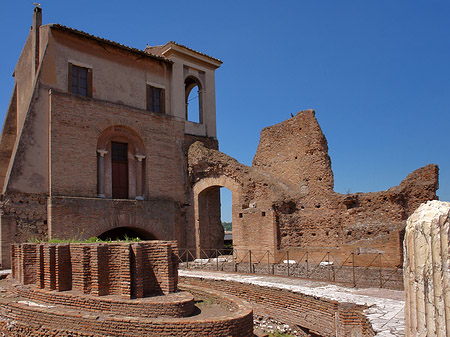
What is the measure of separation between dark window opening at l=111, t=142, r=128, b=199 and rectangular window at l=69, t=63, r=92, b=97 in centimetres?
241

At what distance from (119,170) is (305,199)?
25.8ft

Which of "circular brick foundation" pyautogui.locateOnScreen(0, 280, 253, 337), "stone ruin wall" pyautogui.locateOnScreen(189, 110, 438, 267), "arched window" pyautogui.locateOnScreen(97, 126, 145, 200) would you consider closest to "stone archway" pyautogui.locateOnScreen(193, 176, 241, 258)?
"stone ruin wall" pyautogui.locateOnScreen(189, 110, 438, 267)

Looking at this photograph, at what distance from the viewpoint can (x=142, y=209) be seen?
1744 centimetres

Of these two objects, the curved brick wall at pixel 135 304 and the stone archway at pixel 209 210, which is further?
the stone archway at pixel 209 210

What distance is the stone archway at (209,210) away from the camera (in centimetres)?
1822

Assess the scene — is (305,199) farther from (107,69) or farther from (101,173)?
(107,69)

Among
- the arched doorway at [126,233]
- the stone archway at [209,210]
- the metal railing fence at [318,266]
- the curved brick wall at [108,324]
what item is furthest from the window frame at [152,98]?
the curved brick wall at [108,324]

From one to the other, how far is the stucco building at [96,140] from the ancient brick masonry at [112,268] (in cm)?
696

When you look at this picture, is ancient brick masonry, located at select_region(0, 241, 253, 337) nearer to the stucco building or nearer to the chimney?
the stucco building

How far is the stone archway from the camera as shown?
18.2 m

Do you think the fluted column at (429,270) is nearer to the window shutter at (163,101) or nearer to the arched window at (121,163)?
the arched window at (121,163)

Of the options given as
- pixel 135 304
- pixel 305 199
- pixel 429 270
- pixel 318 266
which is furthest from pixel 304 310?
pixel 305 199

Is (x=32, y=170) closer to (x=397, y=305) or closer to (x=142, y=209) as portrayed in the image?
(x=142, y=209)

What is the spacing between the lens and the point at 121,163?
59.2 feet
